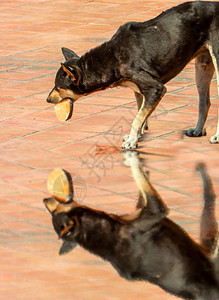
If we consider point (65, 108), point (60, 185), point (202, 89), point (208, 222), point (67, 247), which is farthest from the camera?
point (202, 89)

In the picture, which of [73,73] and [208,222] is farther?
[73,73]

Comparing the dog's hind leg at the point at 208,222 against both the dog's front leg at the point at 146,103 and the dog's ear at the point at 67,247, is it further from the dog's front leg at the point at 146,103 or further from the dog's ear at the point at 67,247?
the dog's front leg at the point at 146,103

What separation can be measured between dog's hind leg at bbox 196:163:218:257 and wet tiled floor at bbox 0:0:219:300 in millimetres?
53

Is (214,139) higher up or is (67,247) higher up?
(67,247)

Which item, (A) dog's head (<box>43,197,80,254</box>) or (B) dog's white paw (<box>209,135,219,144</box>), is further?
(B) dog's white paw (<box>209,135,219,144</box>)

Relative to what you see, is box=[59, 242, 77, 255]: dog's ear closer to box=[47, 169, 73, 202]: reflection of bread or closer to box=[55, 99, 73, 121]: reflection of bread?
box=[47, 169, 73, 202]: reflection of bread

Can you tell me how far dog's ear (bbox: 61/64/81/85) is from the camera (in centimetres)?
719

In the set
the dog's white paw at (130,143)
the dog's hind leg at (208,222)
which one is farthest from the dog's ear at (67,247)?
the dog's white paw at (130,143)

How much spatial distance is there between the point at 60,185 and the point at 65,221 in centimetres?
80

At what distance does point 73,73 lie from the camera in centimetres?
721

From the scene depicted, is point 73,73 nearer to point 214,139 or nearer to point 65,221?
point 214,139

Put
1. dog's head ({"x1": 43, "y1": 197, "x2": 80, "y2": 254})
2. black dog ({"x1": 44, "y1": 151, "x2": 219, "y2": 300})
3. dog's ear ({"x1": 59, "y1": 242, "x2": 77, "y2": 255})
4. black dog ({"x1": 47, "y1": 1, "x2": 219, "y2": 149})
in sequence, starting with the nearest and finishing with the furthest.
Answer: black dog ({"x1": 44, "y1": 151, "x2": 219, "y2": 300}) < dog's ear ({"x1": 59, "y1": 242, "x2": 77, "y2": 255}) < dog's head ({"x1": 43, "y1": 197, "x2": 80, "y2": 254}) < black dog ({"x1": 47, "y1": 1, "x2": 219, "y2": 149})

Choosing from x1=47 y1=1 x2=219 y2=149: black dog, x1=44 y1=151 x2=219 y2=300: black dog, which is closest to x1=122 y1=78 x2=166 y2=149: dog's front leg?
x1=47 y1=1 x2=219 y2=149: black dog

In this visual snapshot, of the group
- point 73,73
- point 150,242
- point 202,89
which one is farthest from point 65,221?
point 202,89
